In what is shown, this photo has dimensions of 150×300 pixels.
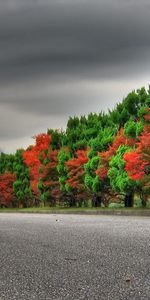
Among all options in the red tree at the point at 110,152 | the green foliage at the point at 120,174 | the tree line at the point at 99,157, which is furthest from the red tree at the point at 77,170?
the green foliage at the point at 120,174

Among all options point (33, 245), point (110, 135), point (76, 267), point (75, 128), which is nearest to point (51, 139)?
point (75, 128)

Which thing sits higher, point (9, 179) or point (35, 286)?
point (9, 179)

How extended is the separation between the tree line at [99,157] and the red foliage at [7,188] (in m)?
3.46

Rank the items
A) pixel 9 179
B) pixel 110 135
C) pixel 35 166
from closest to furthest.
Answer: pixel 110 135
pixel 35 166
pixel 9 179

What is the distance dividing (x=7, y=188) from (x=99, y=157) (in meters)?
33.2

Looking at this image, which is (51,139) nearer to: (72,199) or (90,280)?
(72,199)

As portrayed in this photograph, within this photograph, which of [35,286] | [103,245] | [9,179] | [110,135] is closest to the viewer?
[35,286]

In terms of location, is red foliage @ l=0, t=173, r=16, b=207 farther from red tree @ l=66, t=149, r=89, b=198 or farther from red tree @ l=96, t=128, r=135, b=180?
red tree @ l=96, t=128, r=135, b=180

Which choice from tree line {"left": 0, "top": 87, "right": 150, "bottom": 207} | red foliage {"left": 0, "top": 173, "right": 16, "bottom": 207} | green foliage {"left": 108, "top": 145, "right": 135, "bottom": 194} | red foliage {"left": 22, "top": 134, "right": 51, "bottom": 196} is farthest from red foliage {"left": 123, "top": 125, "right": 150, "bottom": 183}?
red foliage {"left": 0, "top": 173, "right": 16, "bottom": 207}

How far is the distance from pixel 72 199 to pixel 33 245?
40242 millimetres

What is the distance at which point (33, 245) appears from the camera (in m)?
11.2

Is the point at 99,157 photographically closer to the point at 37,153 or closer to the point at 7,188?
the point at 37,153

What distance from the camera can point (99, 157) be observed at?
131 ft

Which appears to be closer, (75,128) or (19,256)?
(19,256)
